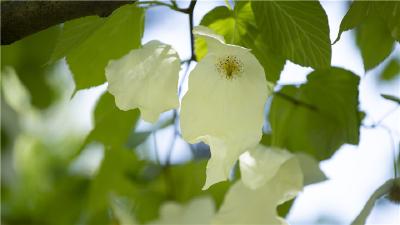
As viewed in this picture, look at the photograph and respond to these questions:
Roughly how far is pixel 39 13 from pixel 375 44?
1.21 ft

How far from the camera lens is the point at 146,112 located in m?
0.62

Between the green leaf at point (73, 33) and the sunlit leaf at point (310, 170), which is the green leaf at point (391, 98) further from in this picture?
the green leaf at point (73, 33)

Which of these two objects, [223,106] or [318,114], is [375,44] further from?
[223,106]

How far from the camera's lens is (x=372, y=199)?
2.23 ft

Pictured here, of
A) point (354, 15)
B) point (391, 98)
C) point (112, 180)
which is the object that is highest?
point (354, 15)

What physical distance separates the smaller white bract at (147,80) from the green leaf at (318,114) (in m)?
0.23

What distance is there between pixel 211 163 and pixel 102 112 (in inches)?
12.1

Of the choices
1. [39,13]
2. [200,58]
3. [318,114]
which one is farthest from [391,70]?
[39,13]

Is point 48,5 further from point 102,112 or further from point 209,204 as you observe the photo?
point 209,204

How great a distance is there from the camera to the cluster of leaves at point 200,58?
65 centimetres

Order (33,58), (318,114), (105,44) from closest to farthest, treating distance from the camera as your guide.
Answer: (105,44) < (318,114) < (33,58)

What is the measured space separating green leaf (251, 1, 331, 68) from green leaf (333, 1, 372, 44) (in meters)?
0.02

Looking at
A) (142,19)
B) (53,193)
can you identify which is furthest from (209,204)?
(53,193)

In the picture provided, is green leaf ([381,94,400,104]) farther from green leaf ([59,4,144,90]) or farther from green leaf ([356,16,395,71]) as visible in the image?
green leaf ([59,4,144,90])
